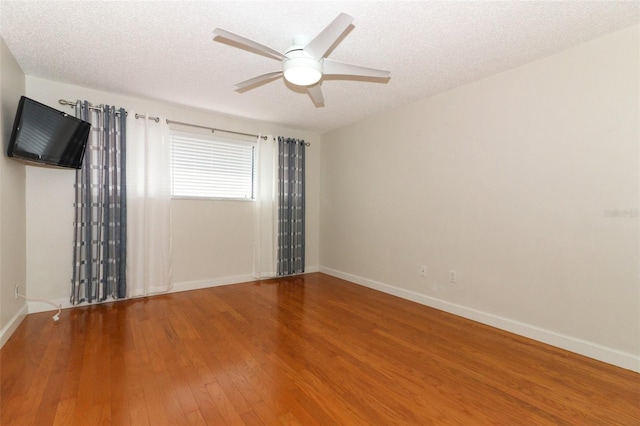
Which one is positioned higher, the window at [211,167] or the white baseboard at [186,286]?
the window at [211,167]

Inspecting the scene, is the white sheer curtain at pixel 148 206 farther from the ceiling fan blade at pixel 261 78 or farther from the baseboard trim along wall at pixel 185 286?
the ceiling fan blade at pixel 261 78

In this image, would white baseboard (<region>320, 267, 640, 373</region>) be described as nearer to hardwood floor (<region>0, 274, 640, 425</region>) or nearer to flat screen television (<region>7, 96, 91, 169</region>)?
hardwood floor (<region>0, 274, 640, 425</region>)

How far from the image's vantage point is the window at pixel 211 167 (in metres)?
3.98

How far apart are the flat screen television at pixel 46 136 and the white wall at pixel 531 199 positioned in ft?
11.6

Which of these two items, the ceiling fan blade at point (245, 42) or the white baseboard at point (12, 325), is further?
the white baseboard at point (12, 325)

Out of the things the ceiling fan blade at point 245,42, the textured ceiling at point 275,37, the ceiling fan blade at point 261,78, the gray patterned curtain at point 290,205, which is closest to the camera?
the ceiling fan blade at point 245,42

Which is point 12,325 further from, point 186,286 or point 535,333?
point 535,333

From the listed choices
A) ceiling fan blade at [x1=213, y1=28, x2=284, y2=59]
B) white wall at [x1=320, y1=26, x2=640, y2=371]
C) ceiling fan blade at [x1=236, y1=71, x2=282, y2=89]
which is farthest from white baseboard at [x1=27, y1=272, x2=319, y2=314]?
ceiling fan blade at [x1=213, y1=28, x2=284, y2=59]

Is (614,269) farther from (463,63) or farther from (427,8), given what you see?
(427,8)

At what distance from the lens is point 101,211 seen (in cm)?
331

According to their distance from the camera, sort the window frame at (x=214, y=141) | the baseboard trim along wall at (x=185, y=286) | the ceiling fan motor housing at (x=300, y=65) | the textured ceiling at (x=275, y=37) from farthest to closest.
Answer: the window frame at (x=214, y=141) < the baseboard trim along wall at (x=185, y=286) < the ceiling fan motor housing at (x=300, y=65) < the textured ceiling at (x=275, y=37)

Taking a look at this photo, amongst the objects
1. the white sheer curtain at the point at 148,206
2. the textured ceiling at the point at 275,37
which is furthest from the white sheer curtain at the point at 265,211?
the textured ceiling at the point at 275,37

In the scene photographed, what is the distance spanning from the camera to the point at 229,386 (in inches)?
72.1

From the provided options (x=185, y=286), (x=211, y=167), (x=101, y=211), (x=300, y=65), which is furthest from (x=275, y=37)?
(x=185, y=286)
